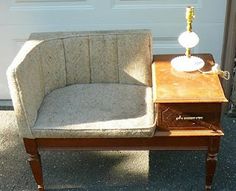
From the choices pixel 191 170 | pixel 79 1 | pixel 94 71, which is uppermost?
pixel 79 1

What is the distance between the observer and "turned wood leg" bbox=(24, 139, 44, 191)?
1.92 meters

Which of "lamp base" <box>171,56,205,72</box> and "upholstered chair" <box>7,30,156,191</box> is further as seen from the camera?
"lamp base" <box>171,56,205,72</box>

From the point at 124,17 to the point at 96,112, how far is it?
769mm

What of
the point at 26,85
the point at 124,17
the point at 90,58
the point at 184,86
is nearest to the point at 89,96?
the point at 90,58

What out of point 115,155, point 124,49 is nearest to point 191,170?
point 115,155

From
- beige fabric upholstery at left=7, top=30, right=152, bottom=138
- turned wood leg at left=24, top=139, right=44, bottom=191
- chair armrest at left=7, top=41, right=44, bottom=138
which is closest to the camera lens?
chair armrest at left=7, top=41, right=44, bottom=138

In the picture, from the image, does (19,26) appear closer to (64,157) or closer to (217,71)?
(64,157)

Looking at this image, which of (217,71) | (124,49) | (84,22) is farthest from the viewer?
(84,22)

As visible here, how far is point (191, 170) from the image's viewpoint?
2203 millimetres

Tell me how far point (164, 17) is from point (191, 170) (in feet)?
3.01

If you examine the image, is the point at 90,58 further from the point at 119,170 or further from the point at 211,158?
the point at 211,158

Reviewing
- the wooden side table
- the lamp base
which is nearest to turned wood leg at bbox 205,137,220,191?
the wooden side table

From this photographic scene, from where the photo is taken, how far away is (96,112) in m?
1.95

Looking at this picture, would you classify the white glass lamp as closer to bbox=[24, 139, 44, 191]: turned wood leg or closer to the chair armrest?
the chair armrest
